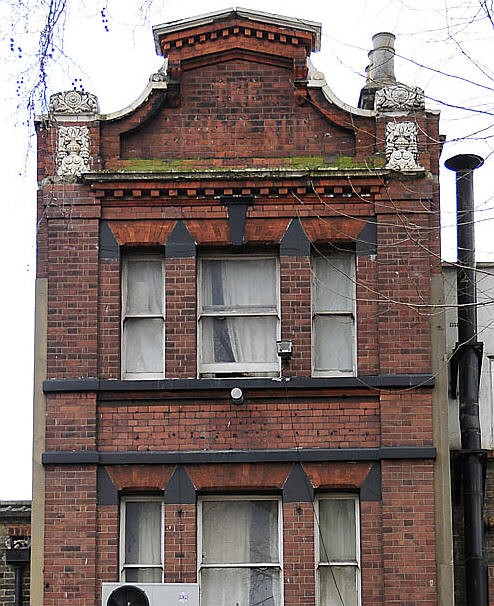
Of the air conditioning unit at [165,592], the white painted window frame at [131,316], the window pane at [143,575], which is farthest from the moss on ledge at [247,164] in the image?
the air conditioning unit at [165,592]

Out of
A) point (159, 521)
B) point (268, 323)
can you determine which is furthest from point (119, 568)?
point (268, 323)

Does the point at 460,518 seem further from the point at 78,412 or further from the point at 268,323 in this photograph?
the point at 78,412

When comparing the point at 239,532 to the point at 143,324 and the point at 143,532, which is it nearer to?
the point at 143,532

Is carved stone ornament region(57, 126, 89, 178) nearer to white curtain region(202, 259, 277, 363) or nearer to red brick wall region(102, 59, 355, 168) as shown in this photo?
red brick wall region(102, 59, 355, 168)

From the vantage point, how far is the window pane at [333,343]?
1823 centimetres

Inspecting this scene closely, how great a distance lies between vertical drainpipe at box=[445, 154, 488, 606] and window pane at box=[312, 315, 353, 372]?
1583 mm

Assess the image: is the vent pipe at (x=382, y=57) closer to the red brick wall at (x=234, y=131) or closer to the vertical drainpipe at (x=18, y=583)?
the red brick wall at (x=234, y=131)

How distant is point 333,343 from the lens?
720 inches

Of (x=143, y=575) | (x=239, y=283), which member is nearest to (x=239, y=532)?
(x=143, y=575)

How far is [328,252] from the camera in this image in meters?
18.5

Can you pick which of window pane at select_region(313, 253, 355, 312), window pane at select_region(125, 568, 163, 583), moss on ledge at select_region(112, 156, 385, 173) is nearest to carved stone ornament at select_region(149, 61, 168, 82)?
moss on ledge at select_region(112, 156, 385, 173)

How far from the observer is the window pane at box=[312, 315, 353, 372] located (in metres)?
18.2

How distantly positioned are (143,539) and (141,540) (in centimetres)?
3

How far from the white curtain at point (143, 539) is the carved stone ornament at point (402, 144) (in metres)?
5.66
